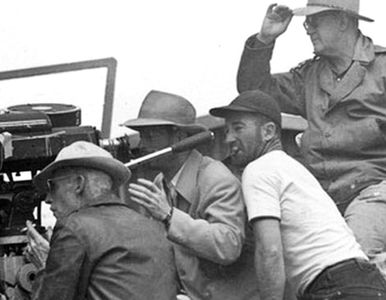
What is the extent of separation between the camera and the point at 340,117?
7.12 meters

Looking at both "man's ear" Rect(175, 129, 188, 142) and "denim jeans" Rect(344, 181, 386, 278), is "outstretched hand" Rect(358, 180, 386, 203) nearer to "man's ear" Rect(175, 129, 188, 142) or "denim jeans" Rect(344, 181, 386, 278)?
"denim jeans" Rect(344, 181, 386, 278)


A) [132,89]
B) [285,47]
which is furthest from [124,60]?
[285,47]

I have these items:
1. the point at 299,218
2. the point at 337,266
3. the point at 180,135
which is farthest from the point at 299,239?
the point at 180,135

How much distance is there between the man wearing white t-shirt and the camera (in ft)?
19.9

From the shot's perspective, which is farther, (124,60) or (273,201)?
(124,60)

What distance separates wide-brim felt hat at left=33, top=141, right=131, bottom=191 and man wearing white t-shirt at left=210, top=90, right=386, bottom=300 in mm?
570

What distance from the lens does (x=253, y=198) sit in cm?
618

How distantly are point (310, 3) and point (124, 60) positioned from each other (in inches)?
57.9

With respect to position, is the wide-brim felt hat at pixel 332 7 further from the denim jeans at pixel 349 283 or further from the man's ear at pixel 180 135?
the denim jeans at pixel 349 283

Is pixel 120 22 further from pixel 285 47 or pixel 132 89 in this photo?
pixel 285 47

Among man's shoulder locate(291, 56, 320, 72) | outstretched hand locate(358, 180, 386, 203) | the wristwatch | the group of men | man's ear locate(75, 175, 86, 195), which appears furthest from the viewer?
man's shoulder locate(291, 56, 320, 72)

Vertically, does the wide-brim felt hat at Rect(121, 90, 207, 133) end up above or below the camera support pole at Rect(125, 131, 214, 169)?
above

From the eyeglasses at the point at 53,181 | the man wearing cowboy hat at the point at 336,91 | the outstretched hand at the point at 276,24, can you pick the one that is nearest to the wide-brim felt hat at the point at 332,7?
the man wearing cowboy hat at the point at 336,91

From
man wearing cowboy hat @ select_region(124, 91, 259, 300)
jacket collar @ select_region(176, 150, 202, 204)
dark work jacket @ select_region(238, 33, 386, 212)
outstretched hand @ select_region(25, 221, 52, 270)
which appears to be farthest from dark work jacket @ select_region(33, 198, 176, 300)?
dark work jacket @ select_region(238, 33, 386, 212)
